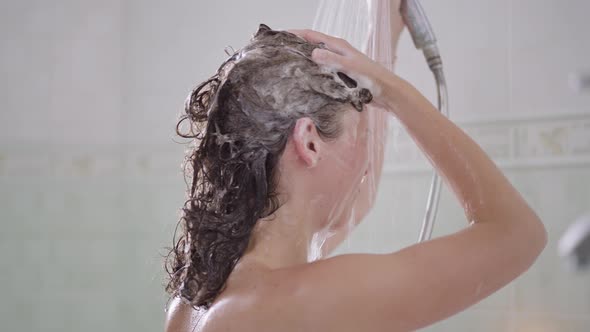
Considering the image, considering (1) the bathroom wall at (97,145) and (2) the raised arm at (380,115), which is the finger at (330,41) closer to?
(2) the raised arm at (380,115)

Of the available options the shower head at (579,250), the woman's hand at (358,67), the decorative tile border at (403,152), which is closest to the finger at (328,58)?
the woman's hand at (358,67)

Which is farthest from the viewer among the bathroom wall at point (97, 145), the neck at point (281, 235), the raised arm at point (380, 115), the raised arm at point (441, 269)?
the bathroom wall at point (97, 145)

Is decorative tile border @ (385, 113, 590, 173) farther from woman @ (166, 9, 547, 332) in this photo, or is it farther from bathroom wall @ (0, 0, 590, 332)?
woman @ (166, 9, 547, 332)

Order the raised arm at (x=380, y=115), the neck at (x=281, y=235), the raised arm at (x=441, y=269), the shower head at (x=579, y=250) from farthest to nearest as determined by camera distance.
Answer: the raised arm at (x=380, y=115)
the neck at (x=281, y=235)
the raised arm at (x=441, y=269)
the shower head at (x=579, y=250)

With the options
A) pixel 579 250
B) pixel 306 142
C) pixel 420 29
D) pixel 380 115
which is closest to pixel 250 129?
pixel 306 142

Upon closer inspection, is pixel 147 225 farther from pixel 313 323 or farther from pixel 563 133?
pixel 313 323

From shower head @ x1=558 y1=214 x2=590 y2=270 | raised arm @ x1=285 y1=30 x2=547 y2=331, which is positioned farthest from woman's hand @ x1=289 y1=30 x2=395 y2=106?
shower head @ x1=558 y1=214 x2=590 y2=270

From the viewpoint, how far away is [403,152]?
6.40 ft

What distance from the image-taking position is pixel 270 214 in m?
1.07

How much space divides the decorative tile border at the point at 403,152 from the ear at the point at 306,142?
2.80 ft

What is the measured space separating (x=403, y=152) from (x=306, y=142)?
3.08 feet

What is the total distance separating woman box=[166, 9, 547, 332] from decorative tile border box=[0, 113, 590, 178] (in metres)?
0.77

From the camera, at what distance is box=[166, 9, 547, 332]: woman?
972mm

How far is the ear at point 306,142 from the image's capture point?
1045mm
